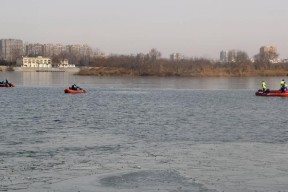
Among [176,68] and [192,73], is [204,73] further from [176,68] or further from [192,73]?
[176,68]

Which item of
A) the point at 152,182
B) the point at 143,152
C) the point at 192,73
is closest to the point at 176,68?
the point at 192,73

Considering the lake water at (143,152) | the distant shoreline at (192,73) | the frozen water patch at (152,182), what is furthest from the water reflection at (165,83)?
the frozen water patch at (152,182)

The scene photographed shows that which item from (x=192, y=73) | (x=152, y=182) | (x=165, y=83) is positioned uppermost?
(x=192, y=73)

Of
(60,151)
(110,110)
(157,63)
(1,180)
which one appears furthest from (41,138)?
(157,63)

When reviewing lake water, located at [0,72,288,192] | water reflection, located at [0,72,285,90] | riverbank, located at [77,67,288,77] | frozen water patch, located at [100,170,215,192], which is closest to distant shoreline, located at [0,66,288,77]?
riverbank, located at [77,67,288,77]

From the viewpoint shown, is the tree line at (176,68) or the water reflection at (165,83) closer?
the water reflection at (165,83)

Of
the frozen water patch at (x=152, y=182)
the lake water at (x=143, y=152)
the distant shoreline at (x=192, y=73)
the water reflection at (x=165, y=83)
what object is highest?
the distant shoreline at (x=192, y=73)

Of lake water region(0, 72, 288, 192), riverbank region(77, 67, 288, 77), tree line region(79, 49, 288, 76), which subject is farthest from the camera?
tree line region(79, 49, 288, 76)

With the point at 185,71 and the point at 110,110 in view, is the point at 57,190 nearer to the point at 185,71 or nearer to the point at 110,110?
the point at 110,110

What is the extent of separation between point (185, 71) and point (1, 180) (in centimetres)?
9884

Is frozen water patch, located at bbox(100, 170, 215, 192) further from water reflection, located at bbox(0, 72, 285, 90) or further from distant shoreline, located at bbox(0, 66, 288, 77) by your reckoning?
distant shoreline, located at bbox(0, 66, 288, 77)

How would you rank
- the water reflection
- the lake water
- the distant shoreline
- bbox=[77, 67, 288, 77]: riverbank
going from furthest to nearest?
the distant shoreline
bbox=[77, 67, 288, 77]: riverbank
the water reflection
the lake water

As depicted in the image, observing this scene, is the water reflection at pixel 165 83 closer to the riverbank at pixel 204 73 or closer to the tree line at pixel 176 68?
the riverbank at pixel 204 73

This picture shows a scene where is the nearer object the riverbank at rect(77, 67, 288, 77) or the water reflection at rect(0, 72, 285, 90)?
the water reflection at rect(0, 72, 285, 90)
